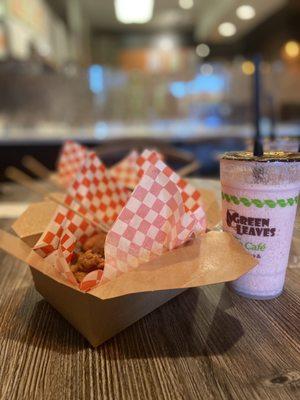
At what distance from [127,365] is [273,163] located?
0.35m

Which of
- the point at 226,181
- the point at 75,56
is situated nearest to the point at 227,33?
the point at 75,56

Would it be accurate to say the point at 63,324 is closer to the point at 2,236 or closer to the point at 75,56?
the point at 2,236

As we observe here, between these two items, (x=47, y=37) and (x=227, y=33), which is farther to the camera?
(x=227, y=33)

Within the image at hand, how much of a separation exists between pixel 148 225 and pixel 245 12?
18.7 ft

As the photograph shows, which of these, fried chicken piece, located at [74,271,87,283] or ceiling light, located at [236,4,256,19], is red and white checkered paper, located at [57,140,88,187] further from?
ceiling light, located at [236,4,256,19]

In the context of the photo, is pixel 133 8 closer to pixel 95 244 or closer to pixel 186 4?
pixel 186 4

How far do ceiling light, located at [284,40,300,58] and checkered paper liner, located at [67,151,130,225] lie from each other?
195 inches

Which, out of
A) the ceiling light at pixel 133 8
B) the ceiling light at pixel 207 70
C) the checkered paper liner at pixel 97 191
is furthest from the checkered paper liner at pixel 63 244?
the ceiling light at pixel 133 8

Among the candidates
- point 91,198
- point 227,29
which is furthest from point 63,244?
point 227,29

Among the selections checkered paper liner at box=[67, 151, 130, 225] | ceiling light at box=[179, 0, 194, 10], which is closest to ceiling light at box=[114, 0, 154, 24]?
ceiling light at box=[179, 0, 194, 10]

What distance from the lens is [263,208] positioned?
55 cm

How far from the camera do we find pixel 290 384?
0.42m

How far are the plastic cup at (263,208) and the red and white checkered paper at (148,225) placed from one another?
0.26 feet

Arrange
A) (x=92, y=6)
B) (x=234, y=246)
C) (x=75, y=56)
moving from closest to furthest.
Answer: (x=234, y=246)
(x=92, y=6)
(x=75, y=56)
